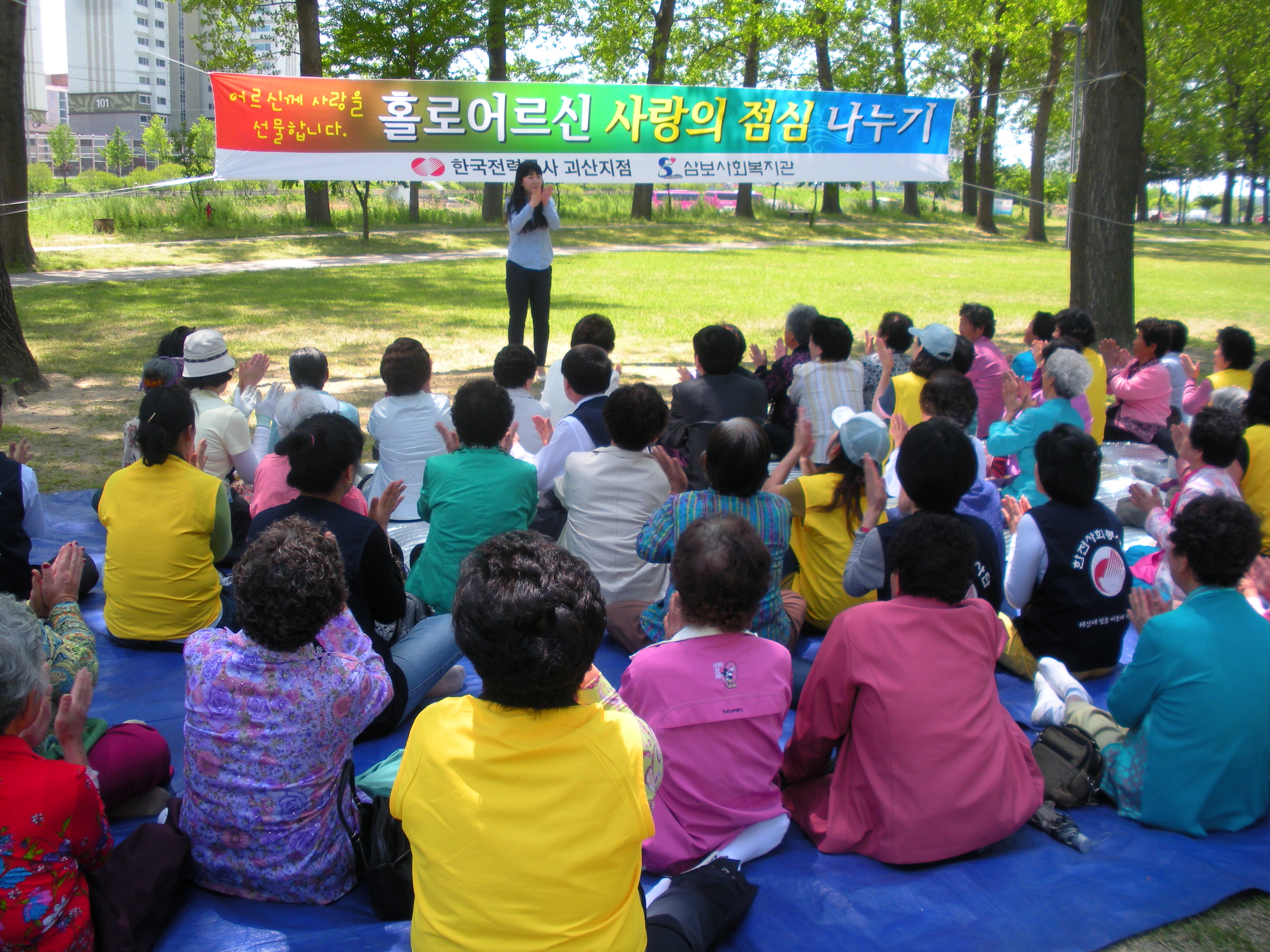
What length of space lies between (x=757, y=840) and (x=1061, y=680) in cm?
126

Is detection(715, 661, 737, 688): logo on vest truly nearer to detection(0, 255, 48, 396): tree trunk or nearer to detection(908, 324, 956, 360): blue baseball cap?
detection(908, 324, 956, 360): blue baseball cap

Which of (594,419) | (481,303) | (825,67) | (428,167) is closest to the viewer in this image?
(594,419)

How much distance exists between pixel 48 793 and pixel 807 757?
1.68 metres

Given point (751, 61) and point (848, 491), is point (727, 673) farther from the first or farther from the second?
point (751, 61)

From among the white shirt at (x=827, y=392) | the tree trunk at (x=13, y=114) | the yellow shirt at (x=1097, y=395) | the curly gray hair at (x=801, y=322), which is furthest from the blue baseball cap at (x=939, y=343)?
the tree trunk at (x=13, y=114)

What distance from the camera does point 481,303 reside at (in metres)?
12.0

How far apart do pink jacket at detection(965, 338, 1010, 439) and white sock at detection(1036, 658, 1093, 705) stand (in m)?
2.97

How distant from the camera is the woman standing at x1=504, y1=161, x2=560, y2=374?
24.8ft

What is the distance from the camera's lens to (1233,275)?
19.5m

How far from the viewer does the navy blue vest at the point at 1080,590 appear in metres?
3.09

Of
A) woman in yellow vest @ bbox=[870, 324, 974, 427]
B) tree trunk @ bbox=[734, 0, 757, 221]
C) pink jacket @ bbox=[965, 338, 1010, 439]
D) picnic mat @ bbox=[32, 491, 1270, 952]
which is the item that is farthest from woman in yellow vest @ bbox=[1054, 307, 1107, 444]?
tree trunk @ bbox=[734, 0, 757, 221]

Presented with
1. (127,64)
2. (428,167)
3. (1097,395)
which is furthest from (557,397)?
(127,64)

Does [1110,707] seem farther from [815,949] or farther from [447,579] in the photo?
[447,579]

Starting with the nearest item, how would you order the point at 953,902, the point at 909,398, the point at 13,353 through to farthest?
1. the point at 953,902
2. the point at 909,398
3. the point at 13,353
